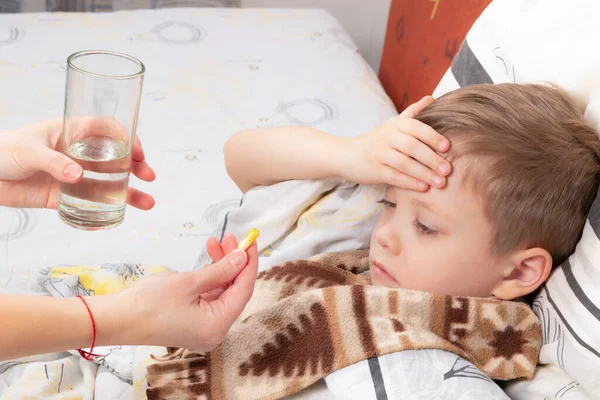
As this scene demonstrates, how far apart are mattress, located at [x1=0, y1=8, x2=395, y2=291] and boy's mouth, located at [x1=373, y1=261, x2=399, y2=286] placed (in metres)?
0.48

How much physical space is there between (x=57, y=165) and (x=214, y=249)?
221mm

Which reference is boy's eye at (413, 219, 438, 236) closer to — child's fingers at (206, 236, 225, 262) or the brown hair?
the brown hair

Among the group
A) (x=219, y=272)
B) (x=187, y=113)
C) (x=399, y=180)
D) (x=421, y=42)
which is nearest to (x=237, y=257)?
(x=219, y=272)

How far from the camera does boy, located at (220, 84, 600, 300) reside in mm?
997

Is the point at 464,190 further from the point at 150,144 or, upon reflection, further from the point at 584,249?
the point at 150,144

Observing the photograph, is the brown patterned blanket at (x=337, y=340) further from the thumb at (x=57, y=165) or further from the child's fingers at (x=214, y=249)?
the thumb at (x=57, y=165)

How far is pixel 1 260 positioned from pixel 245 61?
994mm

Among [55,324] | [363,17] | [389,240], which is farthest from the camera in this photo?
[363,17]

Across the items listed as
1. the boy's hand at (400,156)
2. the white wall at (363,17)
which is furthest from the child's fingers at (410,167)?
the white wall at (363,17)

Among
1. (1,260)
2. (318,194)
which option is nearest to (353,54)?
(318,194)

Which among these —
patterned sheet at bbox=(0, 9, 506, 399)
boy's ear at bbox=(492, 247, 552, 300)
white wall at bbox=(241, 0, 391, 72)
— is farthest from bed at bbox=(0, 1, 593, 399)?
white wall at bbox=(241, 0, 391, 72)

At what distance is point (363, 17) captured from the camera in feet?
10.1

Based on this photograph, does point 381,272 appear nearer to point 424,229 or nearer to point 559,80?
point 424,229

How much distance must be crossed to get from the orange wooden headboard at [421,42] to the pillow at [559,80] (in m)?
0.56
